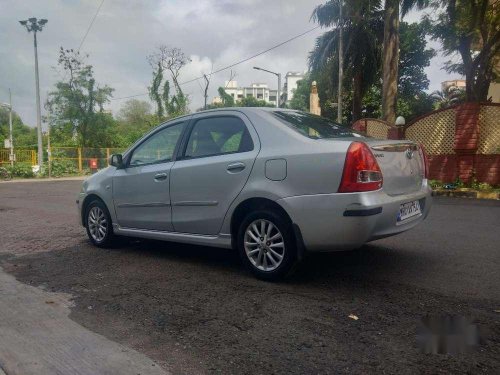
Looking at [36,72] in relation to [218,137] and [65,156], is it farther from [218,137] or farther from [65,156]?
[218,137]

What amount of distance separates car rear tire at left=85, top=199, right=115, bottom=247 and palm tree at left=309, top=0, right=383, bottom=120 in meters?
22.7

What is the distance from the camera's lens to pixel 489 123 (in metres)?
12.4

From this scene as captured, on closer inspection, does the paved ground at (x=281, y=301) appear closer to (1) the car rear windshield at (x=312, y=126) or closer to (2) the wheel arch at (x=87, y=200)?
(2) the wheel arch at (x=87, y=200)

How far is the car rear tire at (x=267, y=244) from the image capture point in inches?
152

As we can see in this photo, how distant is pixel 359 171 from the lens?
357 cm

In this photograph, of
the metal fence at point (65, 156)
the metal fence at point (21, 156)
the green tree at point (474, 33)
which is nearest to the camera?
the green tree at point (474, 33)

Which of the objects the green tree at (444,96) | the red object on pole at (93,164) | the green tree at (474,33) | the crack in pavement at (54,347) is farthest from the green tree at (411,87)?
the crack in pavement at (54,347)

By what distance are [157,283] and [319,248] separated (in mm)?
1544

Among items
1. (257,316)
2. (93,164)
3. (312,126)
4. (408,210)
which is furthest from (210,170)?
(93,164)

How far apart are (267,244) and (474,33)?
16614 millimetres

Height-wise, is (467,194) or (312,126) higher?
(312,126)

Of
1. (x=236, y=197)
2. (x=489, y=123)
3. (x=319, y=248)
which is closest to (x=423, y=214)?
(x=319, y=248)

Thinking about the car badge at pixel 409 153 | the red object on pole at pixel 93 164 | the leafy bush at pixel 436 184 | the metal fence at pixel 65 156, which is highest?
the metal fence at pixel 65 156

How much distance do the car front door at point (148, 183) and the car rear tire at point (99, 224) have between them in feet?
0.81
